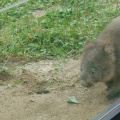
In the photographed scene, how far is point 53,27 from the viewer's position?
7.27 m

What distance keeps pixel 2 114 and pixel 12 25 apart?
112 inches

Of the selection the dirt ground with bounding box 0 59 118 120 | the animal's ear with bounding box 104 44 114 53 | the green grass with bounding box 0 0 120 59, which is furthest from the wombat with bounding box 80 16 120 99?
the green grass with bounding box 0 0 120 59

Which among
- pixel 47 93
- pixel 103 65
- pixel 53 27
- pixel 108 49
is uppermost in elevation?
pixel 108 49

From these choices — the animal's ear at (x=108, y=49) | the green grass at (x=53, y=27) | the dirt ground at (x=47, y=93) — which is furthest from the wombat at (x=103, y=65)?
the green grass at (x=53, y=27)

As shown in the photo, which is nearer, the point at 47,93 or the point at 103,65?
the point at 103,65

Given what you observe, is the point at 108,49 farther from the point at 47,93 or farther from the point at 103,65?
the point at 47,93

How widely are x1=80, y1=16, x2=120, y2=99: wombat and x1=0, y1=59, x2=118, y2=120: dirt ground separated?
0.22 m

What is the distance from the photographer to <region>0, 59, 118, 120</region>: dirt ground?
4783 mm

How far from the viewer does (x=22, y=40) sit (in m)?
6.83

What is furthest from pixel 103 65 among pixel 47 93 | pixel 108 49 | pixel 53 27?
pixel 53 27

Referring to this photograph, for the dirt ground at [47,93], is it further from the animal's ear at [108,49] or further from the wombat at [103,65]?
the animal's ear at [108,49]

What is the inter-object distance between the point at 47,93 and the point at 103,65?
80cm

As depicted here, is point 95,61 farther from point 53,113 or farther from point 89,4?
point 89,4

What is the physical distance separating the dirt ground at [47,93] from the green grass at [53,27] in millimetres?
374
